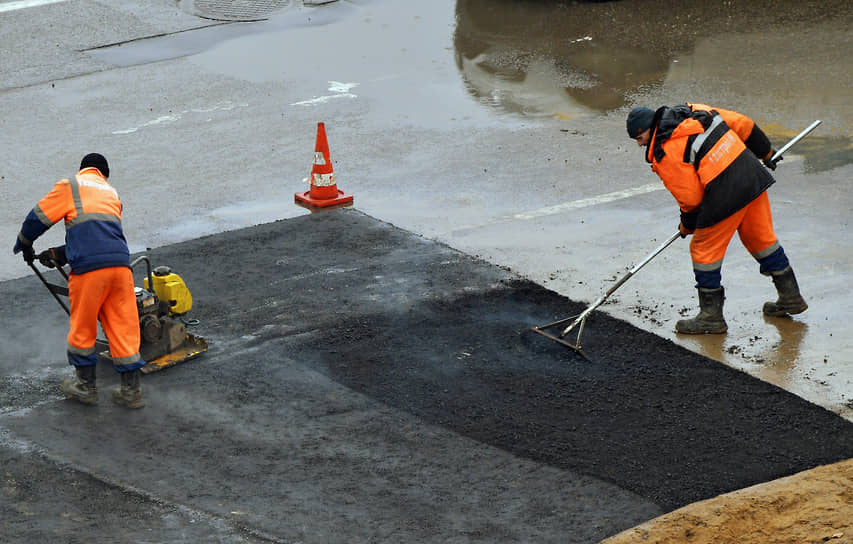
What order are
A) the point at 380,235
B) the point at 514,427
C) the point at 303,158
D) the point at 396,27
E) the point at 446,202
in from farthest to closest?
the point at 396,27
the point at 303,158
the point at 446,202
the point at 380,235
the point at 514,427

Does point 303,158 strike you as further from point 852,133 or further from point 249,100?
point 852,133

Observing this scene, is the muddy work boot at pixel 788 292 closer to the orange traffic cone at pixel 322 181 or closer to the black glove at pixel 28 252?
the orange traffic cone at pixel 322 181

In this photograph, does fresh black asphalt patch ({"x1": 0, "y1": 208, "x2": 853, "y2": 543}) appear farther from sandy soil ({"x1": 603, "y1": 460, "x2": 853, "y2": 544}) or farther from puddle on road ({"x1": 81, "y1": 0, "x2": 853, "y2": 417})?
puddle on road ({"x1": 81, "y1": 0, "x2": 853, "y2": 417})

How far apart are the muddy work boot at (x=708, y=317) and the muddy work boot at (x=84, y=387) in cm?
378

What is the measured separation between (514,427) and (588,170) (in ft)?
15.2

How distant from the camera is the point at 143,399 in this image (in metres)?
6.84

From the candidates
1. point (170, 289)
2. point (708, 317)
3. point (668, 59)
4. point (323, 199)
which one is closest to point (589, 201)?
point (323, 199)

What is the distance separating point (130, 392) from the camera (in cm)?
668

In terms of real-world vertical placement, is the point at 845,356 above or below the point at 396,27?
below

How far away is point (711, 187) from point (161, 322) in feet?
11.8

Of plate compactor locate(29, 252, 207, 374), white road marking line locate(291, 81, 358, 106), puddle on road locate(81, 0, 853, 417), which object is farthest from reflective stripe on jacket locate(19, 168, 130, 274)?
white road marking line locate(291, 81, 358, 106)

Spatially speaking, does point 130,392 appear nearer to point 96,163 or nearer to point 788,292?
point 96,163

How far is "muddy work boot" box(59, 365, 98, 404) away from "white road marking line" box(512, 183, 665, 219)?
4.20m

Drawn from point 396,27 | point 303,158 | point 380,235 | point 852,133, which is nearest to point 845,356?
point 380,235
